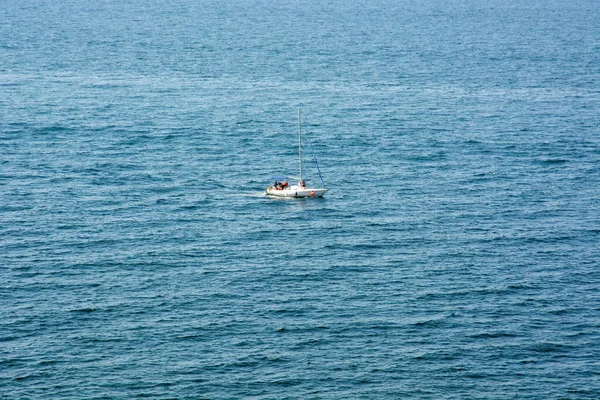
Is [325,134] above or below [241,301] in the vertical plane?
above

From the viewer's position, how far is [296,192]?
5915 inches

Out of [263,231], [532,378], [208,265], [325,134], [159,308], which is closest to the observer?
[532,378]

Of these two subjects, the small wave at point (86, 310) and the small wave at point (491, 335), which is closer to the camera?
the small wave at point (491, 335)

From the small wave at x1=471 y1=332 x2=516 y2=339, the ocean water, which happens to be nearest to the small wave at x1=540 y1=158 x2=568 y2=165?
the ocean water

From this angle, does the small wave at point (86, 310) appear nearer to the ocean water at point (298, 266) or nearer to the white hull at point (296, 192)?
the ocean water at point (298, 266)

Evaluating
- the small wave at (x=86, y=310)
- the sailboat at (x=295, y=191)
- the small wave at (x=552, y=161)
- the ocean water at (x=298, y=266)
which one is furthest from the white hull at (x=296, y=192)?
the small wave at (x=86, y=310)

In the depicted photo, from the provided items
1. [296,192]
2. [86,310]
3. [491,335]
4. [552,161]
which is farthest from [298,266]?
[552,161]

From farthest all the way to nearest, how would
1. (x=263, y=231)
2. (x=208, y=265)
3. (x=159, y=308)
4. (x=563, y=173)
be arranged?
(x=563, y=173), (x=263, y=231), (x=208, y=265), (x=159, y=308)

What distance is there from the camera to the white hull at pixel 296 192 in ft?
493

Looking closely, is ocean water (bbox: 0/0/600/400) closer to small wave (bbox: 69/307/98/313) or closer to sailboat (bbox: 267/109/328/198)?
small wave (bbox: 69/307/98/313)

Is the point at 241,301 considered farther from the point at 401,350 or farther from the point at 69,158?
the point at 69,158

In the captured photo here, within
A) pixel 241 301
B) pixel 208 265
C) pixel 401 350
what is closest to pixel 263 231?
pixel 208 265

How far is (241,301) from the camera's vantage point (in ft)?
378

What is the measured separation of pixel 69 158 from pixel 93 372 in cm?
7409
